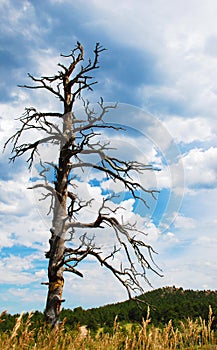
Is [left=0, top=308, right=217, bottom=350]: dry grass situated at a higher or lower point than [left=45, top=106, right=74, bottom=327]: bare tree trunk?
lower

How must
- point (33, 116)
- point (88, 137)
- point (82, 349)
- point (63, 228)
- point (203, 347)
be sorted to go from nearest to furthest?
point (82, 349) < point (203, 347) < point (63, 228) < point (88, 137) < point (33, 116)

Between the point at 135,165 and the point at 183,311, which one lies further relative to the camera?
the point at 183,311

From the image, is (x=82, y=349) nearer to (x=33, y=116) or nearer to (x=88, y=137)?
(x=88, y=137)

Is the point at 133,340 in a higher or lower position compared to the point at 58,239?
lower

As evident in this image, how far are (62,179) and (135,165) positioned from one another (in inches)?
108

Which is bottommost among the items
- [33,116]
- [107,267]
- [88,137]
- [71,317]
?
[71,317]

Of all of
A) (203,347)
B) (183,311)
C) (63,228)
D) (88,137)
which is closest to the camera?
(203,347)

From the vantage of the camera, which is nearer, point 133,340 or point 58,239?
point 133,340

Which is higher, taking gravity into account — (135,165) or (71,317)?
(135,165)

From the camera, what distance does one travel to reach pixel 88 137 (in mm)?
14062

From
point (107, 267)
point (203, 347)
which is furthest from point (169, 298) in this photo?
point (203, 347)

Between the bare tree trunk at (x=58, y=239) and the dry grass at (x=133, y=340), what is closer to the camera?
the dry grass at (x=133, y=340)

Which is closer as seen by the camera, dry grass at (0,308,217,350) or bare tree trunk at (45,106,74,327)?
dry grass at (0,308,217,350)

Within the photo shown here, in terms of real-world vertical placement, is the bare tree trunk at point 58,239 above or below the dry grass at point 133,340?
above
